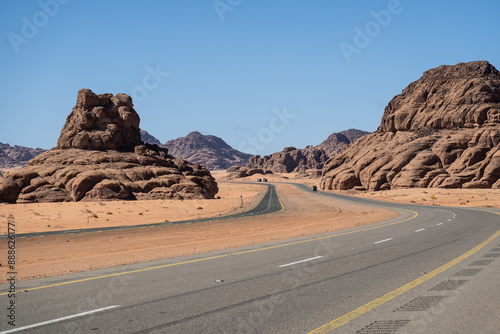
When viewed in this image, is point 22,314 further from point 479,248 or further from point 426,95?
point 426,95

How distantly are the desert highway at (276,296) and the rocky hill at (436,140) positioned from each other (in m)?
61.1

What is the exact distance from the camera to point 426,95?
301 feet

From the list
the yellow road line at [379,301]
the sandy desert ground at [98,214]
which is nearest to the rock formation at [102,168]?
the sandy desert ground at [98,214]

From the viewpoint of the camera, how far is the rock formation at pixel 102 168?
53.1 metres

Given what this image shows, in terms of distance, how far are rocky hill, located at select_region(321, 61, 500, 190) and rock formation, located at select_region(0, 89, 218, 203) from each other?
3277cm

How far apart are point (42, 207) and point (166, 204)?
1391cm

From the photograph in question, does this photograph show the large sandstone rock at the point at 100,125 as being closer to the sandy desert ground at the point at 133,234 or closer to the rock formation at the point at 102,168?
the rock formation at the point at 102,168

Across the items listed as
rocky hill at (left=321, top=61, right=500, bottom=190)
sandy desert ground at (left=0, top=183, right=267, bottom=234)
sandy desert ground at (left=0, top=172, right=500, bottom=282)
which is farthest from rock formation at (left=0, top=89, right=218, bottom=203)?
rocky hill at (left=321, top=61, right=500, bottom=190)

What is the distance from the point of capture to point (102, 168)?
60406 millimetres

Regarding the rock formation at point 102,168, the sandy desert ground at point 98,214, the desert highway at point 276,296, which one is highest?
the rock formation at point 102,168

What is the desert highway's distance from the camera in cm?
609

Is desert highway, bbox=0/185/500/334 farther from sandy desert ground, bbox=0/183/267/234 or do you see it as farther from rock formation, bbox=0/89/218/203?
rock formation, bbox=0/89/218/203

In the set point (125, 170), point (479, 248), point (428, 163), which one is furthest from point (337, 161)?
point (479, 248)

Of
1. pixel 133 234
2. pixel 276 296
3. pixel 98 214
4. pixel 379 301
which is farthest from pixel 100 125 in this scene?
pixel 379 301
